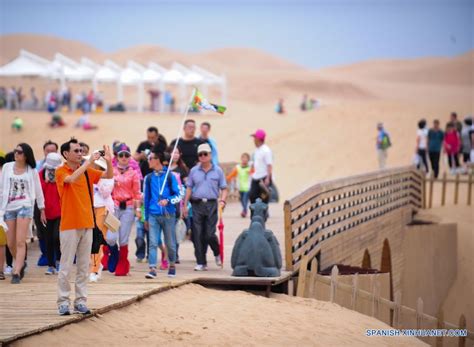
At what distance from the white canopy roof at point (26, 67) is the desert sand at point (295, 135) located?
1.94 meters

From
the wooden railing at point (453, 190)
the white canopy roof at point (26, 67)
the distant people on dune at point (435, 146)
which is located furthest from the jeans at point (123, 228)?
the white canopy roof at point (26, 67)

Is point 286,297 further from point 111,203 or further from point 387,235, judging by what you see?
point 387,235

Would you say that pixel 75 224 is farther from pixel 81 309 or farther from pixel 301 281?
pixel 301 281

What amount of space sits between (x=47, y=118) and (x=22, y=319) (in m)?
40.6

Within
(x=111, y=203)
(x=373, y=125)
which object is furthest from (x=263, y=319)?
(x=373, y=125)

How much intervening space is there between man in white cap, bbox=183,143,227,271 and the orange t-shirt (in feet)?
12.7

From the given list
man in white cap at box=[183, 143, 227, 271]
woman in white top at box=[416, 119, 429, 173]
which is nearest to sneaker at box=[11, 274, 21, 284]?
man in white cap at box=[183, 143, 227, 271]

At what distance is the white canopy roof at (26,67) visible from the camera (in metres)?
52.9

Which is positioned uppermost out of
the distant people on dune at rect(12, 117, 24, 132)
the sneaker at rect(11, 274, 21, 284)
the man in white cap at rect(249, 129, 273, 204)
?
the distant people on dune at rect(12, 117, 24, 132)

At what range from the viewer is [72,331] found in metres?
10.6

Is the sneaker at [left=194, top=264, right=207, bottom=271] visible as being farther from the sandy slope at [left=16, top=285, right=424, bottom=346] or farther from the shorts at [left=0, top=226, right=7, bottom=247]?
the shorts at [left=0, top=226, right=7, bottom=247]

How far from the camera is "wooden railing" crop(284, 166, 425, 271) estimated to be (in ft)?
50.8

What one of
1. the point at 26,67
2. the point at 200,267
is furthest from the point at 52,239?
the point at 26,67

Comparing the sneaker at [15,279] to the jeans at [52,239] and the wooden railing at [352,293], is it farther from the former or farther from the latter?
the wooden railing at [352,293]
